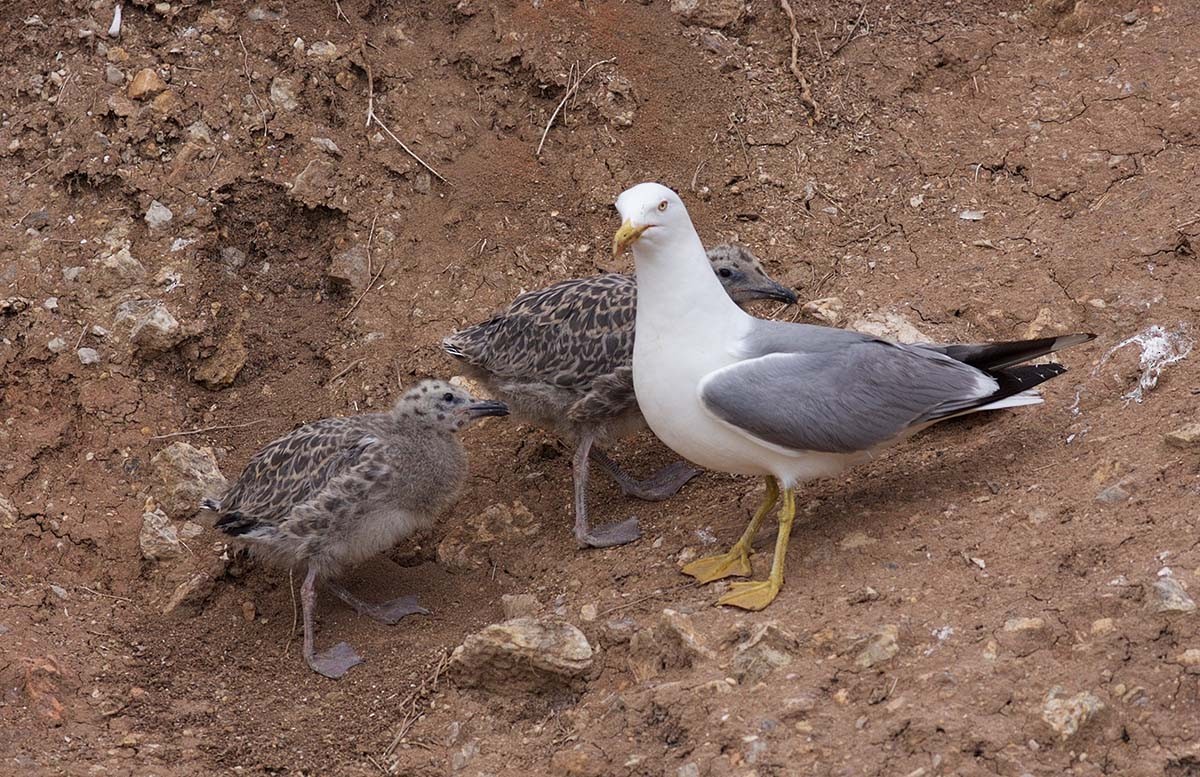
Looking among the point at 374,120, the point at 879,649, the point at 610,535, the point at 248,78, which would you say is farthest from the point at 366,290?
the point at 879,649

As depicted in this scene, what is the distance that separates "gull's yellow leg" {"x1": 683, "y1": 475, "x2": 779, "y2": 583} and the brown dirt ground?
5.0 inches

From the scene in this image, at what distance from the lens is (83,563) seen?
22.0 ft

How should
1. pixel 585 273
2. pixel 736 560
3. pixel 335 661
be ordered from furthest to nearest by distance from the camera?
pixel 585 273 < pixel 335 661 < pixel 736 560

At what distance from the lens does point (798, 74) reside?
8.73m

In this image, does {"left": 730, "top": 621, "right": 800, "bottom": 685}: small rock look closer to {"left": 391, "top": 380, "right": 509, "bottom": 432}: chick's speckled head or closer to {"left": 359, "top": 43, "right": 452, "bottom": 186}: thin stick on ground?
{"left": 391, "top": 380, "right": 509, "bottom": 432}: chick's speckled head

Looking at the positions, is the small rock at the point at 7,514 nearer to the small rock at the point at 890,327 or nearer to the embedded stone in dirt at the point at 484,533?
the embedded stone in dirt at the point at 484,533

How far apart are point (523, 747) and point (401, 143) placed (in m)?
4.52

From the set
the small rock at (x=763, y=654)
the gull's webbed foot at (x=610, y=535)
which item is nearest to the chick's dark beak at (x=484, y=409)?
the gull's webbed foot at (x=610, y=535)

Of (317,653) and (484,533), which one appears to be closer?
(317,653)

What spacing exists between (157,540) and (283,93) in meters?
3.14

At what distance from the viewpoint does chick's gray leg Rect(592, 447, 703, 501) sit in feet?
22.6

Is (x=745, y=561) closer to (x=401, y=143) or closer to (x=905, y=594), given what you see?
(x=905, y=594)

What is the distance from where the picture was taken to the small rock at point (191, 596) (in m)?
6.43

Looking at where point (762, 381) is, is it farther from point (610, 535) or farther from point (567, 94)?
point (567, 94)
